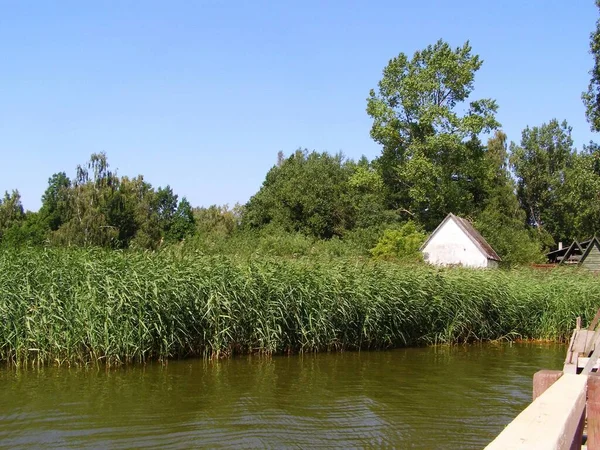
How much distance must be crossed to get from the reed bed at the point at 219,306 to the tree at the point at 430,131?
82.2 ft

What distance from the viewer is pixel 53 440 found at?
331 inches

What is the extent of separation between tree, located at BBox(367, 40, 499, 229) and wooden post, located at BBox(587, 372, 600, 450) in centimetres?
4117

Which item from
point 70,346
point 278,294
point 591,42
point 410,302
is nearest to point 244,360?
point 278,294

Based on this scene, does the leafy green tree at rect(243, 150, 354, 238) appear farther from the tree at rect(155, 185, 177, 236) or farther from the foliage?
the tree at rect(155, 185, 177, 236)

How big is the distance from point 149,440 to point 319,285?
26.4 ft

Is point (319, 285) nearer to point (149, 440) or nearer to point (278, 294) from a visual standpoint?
point (278, 294)

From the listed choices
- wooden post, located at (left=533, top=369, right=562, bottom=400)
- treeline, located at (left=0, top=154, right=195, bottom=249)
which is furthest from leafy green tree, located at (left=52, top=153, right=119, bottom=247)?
wooden post, located at (left=533, top=369, right=562, bottom=400)

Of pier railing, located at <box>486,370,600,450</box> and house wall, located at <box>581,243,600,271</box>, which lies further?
house wall, located at <box>581,243,600,271</box>

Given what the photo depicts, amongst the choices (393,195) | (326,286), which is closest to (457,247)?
(393,195)

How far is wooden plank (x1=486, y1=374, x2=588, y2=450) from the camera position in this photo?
2129 mm

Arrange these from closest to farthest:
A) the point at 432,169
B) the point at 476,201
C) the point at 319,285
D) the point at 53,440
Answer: the point at 53,440 < the point at 319,285 < the point at 432,169 < the point at 476,201

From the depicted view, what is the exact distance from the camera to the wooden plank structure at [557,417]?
2.18m

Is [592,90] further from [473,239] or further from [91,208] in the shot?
[91,208]

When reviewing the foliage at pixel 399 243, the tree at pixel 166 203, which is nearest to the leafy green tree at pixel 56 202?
the tree at pixel 166 203
